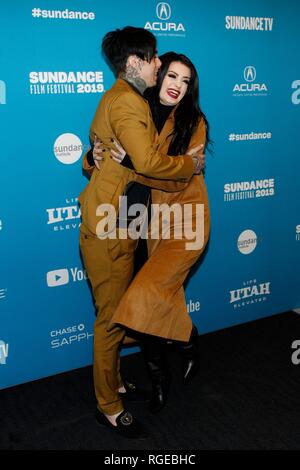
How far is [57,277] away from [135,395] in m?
0.77

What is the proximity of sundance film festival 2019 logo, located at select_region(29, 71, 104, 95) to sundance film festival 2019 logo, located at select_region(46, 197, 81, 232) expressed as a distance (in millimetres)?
575

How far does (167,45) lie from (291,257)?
1.76 metres

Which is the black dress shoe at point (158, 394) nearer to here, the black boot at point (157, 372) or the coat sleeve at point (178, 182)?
the black boot at point (157, 372)

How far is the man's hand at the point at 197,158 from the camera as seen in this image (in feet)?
7.37

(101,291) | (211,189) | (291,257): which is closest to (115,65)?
(101,291)

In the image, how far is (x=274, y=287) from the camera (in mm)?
3609

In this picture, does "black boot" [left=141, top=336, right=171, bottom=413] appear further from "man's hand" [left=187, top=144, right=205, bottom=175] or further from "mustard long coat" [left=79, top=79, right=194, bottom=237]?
"man's hand" [left=187, top=144, right=205, bottom=175]

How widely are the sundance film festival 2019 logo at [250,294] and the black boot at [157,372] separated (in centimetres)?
104

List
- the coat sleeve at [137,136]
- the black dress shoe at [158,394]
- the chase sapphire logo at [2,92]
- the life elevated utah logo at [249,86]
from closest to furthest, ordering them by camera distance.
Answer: the coat sleeve at [137,136] < the chase sapphire logo at [2,92] < the black dress shoe at [158,394] < the life elevated utah logo at [249,86]

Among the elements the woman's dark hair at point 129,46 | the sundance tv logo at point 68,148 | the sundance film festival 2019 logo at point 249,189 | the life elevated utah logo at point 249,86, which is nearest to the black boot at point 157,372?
the sundance tv logo at point 68,148

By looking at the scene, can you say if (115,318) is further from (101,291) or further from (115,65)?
(115,65)

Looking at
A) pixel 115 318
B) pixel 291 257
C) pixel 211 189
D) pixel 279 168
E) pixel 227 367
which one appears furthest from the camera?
pixel 291 257

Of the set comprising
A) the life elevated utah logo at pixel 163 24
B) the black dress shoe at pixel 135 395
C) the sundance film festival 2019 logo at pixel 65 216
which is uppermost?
the life elevated utah logo at pixel 163 24

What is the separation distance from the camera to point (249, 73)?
10.2 feet
